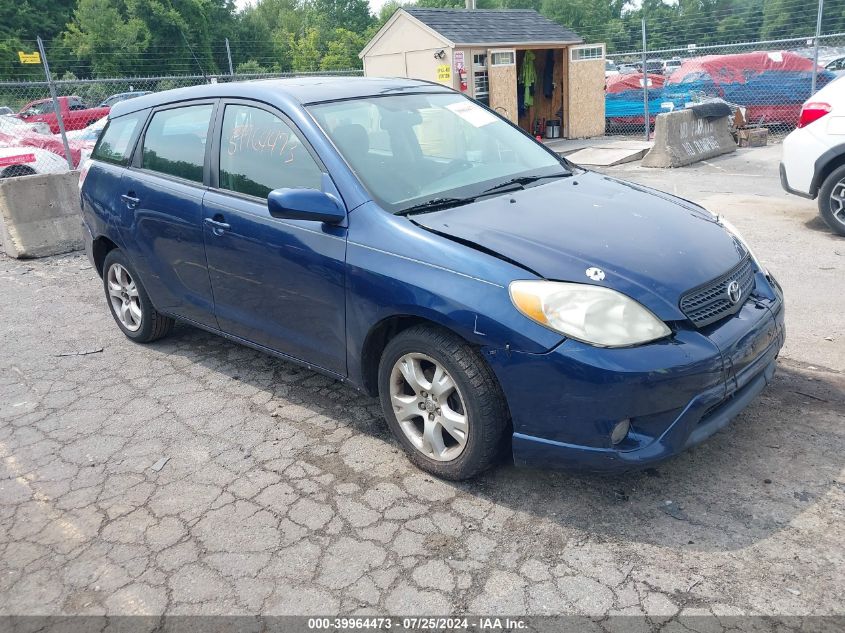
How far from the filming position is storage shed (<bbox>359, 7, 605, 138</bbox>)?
1441cm

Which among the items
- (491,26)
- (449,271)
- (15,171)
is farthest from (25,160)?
(449,271)

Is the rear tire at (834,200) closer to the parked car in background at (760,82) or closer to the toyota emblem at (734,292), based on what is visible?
the toyota emblem at (734,292)

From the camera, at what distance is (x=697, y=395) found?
2.87 metres

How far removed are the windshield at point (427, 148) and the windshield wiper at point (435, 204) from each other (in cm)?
2

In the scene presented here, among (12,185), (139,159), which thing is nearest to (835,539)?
(139,159)

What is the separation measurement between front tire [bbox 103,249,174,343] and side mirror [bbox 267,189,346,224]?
6.66ft

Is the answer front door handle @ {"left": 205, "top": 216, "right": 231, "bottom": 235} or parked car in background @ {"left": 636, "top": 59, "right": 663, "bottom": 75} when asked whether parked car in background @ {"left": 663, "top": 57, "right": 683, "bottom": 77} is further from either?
front door handle @ {"left": 205, "top": 216, "right": 231, "bottom": 235}

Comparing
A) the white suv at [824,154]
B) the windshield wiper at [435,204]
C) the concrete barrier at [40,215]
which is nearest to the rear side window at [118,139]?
the windshield wiper at [435,204]

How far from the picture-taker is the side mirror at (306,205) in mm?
3408

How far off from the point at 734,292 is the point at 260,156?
2.58m

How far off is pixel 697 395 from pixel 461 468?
1.07m

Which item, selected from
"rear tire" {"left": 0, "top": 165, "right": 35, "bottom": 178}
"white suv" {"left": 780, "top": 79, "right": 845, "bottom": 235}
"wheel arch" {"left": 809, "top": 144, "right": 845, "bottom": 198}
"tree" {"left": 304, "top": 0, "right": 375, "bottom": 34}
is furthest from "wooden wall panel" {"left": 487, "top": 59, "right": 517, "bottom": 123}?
"tree" {"left": 304, "top": 0, "right": 375, "bottom": 34}

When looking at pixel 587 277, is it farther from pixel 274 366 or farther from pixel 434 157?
pixel 274 366

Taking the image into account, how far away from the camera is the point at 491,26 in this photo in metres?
15.8
